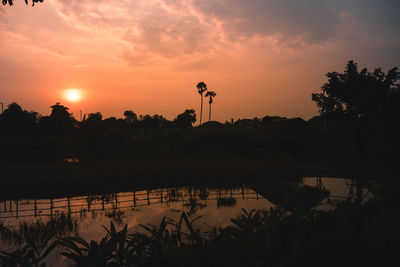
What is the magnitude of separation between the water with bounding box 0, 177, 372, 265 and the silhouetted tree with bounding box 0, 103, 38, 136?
34.3 m

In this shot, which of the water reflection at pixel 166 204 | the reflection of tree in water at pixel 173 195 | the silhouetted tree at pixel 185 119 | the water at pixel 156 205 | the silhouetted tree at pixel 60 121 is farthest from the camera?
the silhouetted tree at pixel 185 119

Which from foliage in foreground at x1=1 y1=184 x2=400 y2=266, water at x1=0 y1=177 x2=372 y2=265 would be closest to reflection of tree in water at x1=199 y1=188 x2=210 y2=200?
water at x1=0 y1=177 x2=372 y2=265

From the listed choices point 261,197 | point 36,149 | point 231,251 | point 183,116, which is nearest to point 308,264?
point 231,251

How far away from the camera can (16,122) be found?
165 ft

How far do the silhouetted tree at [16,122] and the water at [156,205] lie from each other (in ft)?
113

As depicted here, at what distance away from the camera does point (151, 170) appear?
1177 inches

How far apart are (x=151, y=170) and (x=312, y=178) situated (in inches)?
629

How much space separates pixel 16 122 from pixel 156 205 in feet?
139

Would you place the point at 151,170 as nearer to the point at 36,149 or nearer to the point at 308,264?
the point at 36,149

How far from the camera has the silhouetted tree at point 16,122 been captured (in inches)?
1969

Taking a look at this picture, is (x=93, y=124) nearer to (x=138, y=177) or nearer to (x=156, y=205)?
(x=138, y=177)

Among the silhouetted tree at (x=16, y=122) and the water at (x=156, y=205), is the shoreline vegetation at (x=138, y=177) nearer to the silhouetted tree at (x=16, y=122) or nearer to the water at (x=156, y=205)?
the water at (x=156, y=205)

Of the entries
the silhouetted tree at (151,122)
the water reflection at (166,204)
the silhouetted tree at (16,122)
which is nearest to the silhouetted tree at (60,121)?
the silhouetted tree at (16,122)

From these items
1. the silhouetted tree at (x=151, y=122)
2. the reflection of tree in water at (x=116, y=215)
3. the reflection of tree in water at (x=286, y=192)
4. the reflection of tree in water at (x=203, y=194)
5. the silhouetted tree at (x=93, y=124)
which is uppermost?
the silhouetted tree at (x=151, y=122)
